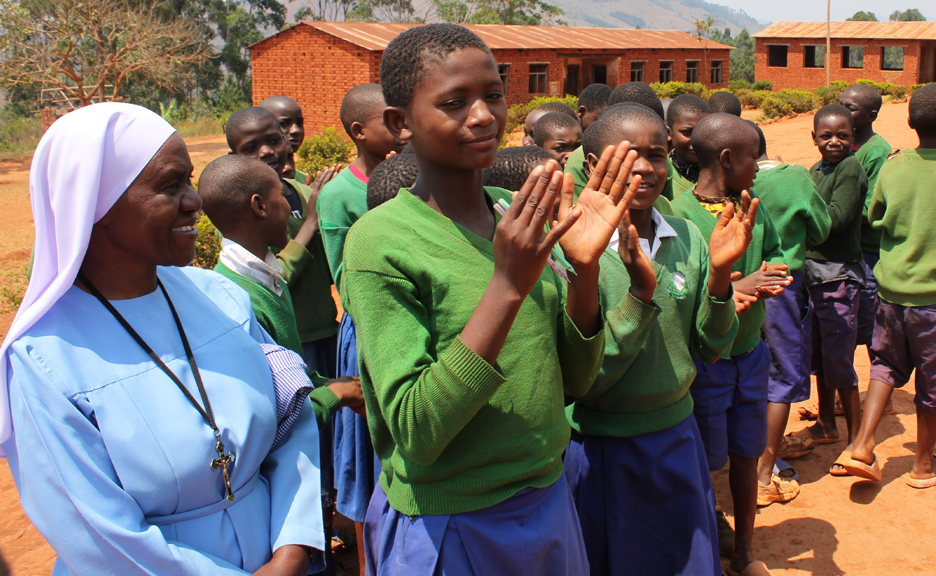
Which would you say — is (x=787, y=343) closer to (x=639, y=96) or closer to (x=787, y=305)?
(x=787, y=305)

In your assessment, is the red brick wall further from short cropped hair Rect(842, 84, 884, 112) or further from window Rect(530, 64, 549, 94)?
short cropped hair Rect(842, 84, 884, 112)

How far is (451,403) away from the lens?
1.40 meters

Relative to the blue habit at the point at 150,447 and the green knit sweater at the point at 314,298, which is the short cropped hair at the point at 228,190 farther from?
the blue habit at the point at 150,447

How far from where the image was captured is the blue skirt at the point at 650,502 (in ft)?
7.64

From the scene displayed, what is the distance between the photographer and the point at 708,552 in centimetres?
232

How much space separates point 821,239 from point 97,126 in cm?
350

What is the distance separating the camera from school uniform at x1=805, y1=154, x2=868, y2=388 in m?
4.21

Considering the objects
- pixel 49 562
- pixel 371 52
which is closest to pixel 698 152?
pixel 49 562

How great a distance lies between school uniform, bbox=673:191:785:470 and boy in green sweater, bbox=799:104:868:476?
1.28 metres

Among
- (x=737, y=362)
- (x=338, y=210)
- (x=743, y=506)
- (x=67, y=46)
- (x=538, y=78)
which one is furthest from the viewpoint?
(x=538, y=78)

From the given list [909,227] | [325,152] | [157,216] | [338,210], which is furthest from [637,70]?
[157,216]

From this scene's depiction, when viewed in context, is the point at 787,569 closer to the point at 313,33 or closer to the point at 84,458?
the point at 84,458

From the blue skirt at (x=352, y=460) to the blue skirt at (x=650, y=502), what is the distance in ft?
2.95

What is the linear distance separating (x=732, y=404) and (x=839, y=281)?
1.68 metres
